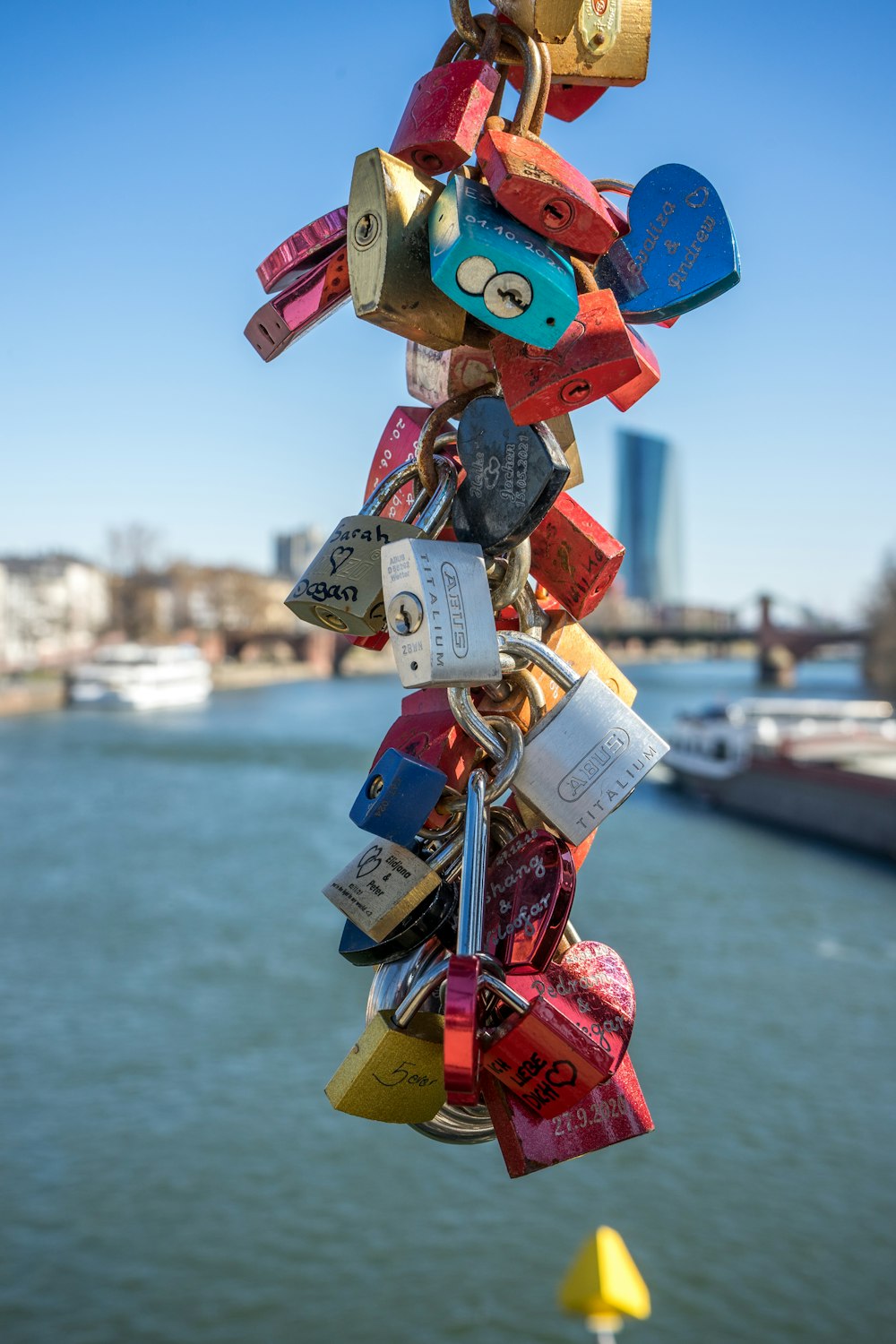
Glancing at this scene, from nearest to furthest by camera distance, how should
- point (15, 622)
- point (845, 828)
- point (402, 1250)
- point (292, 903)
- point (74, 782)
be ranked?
1. point (402, 1250)
2. point (292, 903)
3. point (845, 828)
4. point (74, 782)
5. point (15, 622)

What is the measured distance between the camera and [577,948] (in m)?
0.62

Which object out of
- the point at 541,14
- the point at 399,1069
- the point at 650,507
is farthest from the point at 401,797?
the point at 650,507

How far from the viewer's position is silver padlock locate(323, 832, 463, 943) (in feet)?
1.99

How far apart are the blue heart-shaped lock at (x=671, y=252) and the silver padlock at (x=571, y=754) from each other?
0.61ft

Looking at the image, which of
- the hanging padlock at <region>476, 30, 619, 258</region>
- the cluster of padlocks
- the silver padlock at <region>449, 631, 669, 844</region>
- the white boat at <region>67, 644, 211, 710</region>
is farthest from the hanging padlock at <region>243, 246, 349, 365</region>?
the white boat at <region>67, 644, 211, 710</region>

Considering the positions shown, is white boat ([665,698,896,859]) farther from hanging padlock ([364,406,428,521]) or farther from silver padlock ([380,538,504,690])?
silver padlock ([380,538,504,690])

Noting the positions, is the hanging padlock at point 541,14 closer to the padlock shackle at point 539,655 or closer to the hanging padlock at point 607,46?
the hanging padlock at point 607,46

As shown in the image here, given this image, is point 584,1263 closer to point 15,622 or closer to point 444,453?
point 444,453

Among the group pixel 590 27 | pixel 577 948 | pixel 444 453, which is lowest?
pixel 577 948

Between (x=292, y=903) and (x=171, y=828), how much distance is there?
5.38 metres

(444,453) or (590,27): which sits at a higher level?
(590,27)

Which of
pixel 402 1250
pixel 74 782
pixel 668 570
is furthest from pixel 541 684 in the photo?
pixel 668 570

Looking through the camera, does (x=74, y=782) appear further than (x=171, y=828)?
Yes

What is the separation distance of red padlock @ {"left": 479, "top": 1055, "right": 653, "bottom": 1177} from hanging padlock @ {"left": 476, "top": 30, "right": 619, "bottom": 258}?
1.34 ft
